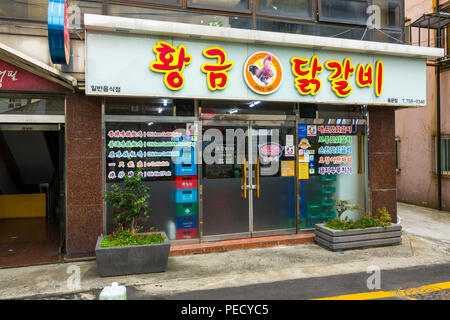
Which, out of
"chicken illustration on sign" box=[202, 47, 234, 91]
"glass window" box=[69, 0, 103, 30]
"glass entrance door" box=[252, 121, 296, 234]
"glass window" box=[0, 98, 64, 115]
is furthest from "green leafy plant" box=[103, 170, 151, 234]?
"glass window" box=[69, 0, 103, 30]

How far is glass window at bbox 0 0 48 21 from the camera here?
6.23 meters

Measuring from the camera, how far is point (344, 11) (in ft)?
26.8

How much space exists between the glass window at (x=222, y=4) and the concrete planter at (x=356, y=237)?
5.21m

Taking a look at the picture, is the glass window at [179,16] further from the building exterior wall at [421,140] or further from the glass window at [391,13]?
the building exterior wall at [421,140]

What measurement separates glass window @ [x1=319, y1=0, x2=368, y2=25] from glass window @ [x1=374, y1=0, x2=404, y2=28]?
1.55ft

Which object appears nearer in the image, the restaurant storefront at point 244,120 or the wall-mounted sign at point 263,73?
the restaurant storefront at point 244,120

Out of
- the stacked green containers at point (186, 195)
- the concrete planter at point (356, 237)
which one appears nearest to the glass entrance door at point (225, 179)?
the stacked green containers at point (186, 195)

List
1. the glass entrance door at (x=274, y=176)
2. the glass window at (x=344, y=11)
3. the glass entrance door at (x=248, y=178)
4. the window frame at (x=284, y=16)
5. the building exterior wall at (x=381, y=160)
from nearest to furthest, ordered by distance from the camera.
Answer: the glass entrance door at (x=248, y=178) < the window frame at (x=284, y=16) < the glass entrance door at (x=274, y=176) < the glass window at (x=344, y=11) < the building exterior wall at (x=381, y=160)

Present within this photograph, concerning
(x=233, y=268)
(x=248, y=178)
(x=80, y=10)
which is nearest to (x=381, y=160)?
(x=248, y=178)

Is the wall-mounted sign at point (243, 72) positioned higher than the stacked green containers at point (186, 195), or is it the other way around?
the wall-mounted sign at point (243, 72)

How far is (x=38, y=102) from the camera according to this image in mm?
6434

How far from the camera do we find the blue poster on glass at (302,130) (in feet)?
26.0

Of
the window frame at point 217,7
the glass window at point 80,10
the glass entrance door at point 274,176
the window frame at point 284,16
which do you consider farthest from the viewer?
the glass entrance door at point 274,176
